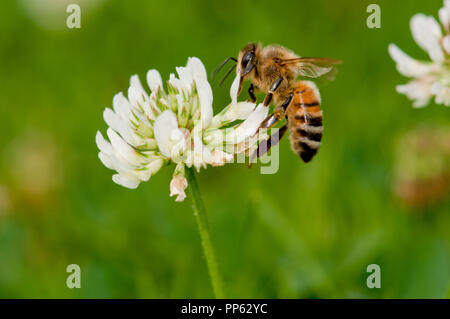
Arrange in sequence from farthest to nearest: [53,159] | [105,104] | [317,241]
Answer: [105,104] → [53,159] → [317,241]

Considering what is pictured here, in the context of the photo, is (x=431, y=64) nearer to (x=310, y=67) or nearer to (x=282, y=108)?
(x=310, y=67)

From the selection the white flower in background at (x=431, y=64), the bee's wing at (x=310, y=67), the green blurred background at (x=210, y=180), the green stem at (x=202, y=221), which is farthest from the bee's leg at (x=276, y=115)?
the green blurred background at (x=210, y=180)

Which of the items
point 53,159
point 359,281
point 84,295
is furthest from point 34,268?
point 359,281

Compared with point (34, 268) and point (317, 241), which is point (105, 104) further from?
point (317, 241)

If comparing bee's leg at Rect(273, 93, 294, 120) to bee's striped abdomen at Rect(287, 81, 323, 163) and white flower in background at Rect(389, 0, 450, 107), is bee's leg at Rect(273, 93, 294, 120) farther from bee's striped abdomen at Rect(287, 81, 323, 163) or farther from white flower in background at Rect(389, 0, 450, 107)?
white flower in background at Rect(389, 0, 450, 107)

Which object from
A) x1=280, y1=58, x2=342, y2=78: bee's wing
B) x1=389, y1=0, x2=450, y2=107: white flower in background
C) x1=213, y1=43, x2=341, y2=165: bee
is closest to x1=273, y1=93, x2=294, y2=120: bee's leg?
x1=213, y1=43, x2=341, y2=165: bee

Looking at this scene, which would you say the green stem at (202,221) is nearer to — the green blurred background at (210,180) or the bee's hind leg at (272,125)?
the bee's hind leg at (272,125)
